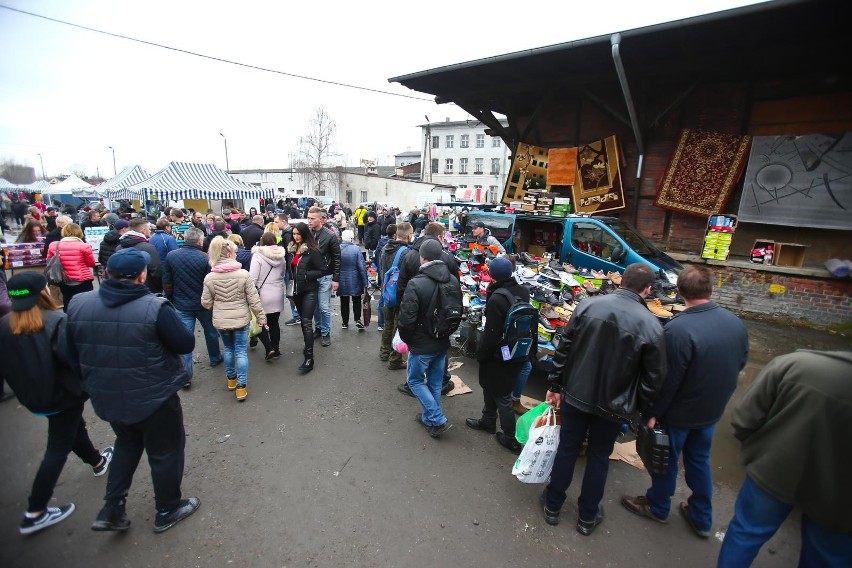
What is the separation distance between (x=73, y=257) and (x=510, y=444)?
20.9 feet

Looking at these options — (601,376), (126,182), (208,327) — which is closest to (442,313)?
(601,376)

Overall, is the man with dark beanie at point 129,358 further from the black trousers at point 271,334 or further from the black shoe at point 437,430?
the black trousers at point 271,334

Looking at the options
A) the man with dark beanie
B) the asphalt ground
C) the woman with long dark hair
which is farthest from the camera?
the woman with long dark hair

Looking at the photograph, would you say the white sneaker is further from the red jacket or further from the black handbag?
the red jacket

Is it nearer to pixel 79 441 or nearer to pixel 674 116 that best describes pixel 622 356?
pixel 79 441

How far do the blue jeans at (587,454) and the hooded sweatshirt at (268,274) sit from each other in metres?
3.70

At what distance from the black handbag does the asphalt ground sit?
57 centimetres

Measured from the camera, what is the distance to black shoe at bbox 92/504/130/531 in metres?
2.49

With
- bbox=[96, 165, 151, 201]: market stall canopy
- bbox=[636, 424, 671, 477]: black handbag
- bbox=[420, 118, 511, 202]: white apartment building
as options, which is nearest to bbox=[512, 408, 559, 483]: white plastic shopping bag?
bbox=[636, 424, 671, 477]: black handbag

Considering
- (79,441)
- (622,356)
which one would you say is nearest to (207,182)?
(79,441)

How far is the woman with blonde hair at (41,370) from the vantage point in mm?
2287

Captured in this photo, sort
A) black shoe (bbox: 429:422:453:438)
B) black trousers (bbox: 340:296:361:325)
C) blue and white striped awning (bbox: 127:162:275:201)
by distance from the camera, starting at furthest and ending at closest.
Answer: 1. blue and white striped awning (bbox: 127:162:275:201)
2. black trousers (bbox: 340:296:361:325)
3. black shoe (bbox: 429:422:453:438)

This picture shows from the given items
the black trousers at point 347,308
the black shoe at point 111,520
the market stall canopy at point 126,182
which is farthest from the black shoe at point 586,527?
the market stall canopy at point 126,182

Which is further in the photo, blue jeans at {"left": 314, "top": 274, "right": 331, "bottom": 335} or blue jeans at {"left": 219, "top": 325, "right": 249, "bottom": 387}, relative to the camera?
blue jeans at {"left": 314, "top": 274, "right": 331, "bottom": 335}
